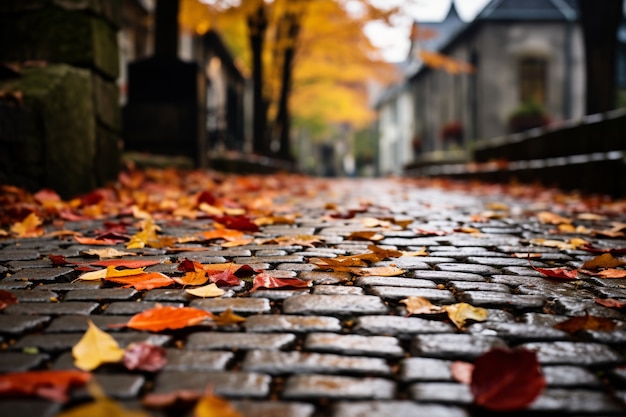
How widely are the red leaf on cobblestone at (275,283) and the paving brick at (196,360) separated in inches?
24.3

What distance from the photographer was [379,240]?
3.30 metres

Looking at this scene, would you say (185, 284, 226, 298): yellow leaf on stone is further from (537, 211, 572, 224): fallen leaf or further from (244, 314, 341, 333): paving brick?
(537, 211, 572, 224): fallen leaf

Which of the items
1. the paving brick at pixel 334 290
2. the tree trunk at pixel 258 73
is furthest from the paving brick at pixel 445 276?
the tree trunk at pixel 258 73

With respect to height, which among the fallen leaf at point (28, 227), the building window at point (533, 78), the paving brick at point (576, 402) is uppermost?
the building window at point (533, 78)

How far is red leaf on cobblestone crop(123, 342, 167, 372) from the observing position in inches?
54.4

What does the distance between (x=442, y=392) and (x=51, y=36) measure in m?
4.79

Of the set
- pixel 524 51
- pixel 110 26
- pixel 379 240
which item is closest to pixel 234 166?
pixel 110 26

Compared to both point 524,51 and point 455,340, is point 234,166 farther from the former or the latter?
point 524,51

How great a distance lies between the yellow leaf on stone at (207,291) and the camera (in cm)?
199

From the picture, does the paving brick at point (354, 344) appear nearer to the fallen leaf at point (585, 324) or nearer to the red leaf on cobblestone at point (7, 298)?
the fallen leaf at point (585, 324)

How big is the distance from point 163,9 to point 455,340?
9331 millimetres

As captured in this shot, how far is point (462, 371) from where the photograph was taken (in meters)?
1.40

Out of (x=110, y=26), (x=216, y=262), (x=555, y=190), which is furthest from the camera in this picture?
(x=555, y=190)

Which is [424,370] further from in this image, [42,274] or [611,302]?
[42,274]
